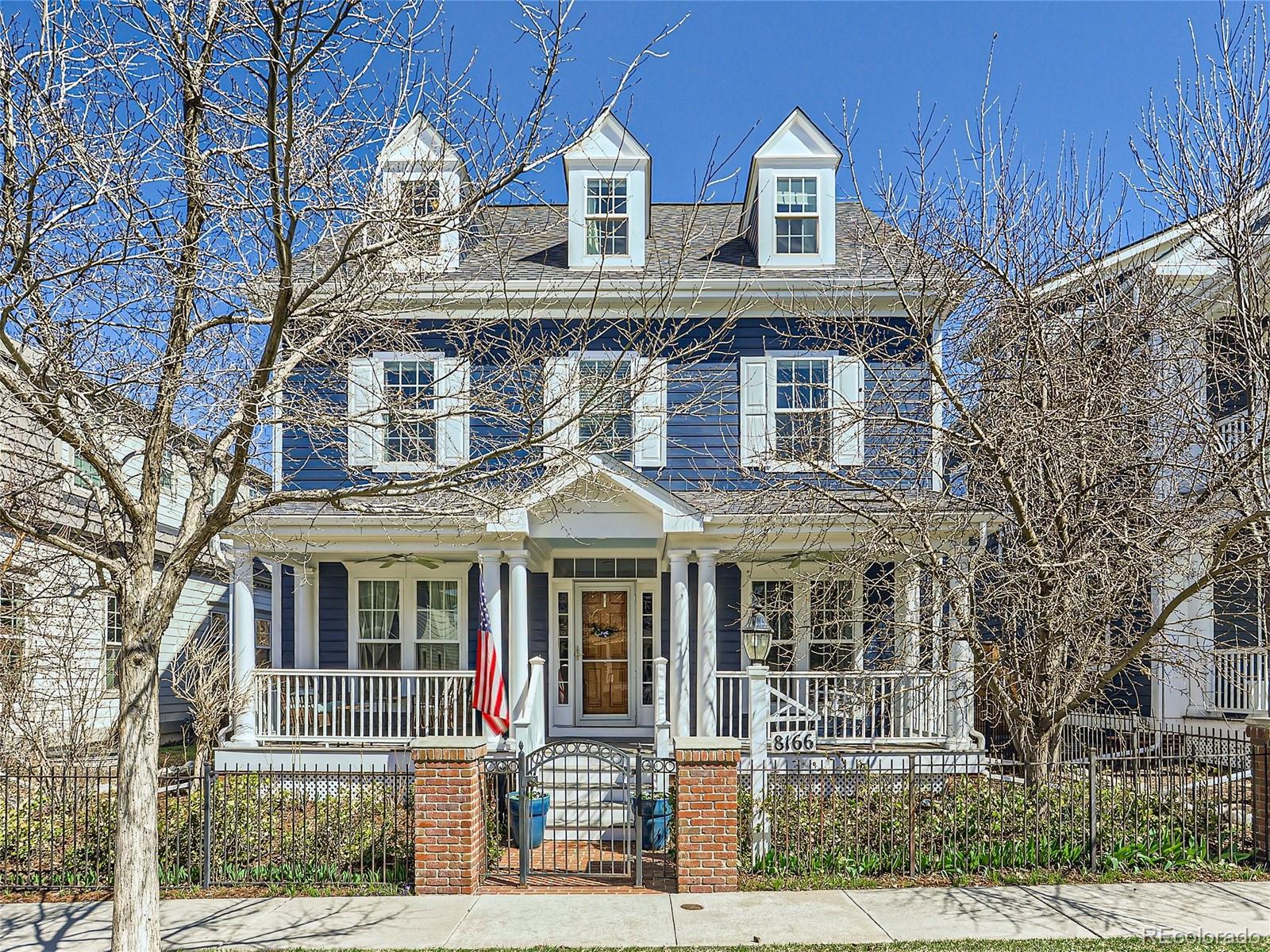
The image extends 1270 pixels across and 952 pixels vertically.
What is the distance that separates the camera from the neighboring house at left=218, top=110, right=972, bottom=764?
11898 millimetres

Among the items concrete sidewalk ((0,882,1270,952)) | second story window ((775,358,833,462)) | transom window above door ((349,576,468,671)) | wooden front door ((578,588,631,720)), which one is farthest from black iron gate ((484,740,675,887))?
second story window ((775,358,833,462))

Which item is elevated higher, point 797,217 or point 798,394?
point 797,217

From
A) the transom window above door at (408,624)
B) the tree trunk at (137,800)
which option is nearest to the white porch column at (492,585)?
the transom window above door at (408,624)

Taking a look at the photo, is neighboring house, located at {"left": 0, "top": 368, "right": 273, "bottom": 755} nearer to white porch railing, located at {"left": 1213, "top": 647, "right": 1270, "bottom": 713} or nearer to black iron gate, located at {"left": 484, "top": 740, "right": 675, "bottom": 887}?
black iron gate, located at {"left": 484, "top": 740, "right": 675, "bottom": 887}

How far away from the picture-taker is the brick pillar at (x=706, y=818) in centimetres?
819

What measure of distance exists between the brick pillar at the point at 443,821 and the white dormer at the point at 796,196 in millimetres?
8595

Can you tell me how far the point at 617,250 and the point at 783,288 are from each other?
2.53 meters

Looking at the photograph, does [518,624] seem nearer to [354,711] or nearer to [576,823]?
[354,711]

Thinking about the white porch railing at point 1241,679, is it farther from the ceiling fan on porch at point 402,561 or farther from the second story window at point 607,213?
the ceiling fan on porch at point 402,561

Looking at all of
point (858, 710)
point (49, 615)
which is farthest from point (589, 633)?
point (49, 615)

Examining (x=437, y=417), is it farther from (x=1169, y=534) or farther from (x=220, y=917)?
(x=1169, y=534)

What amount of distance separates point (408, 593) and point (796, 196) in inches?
316

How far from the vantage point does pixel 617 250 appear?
14.3 m

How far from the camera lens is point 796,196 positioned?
46.9 ft
